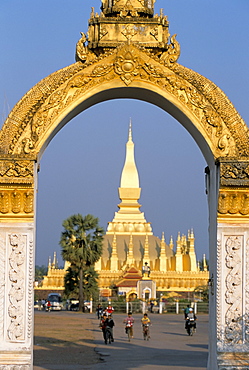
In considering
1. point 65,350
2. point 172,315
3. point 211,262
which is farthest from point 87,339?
point 172,315

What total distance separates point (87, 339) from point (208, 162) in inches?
509

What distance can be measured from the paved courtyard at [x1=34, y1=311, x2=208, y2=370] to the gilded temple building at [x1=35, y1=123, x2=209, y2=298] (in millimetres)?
30743

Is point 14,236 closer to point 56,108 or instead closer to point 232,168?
point 56,108

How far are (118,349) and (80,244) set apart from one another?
2130 cm

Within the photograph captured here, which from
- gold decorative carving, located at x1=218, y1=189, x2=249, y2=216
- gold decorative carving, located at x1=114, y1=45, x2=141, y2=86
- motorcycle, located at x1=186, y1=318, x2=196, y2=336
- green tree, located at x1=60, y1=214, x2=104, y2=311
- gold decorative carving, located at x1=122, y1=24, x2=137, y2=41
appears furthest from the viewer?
green tree, located at x1=60, y1=214, x2=104, y2=311

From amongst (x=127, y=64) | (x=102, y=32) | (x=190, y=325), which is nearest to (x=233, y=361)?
(x=127, y=64)

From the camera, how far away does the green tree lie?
1561 inches

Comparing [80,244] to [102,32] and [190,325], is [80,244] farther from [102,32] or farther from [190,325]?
[102,32]

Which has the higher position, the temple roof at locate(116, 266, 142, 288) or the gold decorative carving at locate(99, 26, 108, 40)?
the gold decorative carving at locate(99, 26, 108, 40)

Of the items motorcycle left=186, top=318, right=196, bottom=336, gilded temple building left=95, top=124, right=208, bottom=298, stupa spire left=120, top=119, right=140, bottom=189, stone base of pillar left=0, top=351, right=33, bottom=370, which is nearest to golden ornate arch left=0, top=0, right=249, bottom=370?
stone base of pillar left=0, top=351, right=33, bottom=370

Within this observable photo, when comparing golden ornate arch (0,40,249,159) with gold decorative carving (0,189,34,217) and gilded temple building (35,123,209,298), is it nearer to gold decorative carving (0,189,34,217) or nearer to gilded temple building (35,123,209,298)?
gold decorative carving (0,189,34,217)

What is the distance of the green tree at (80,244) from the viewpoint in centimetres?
3966

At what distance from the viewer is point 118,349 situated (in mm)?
19250

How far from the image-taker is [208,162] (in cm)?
1062
